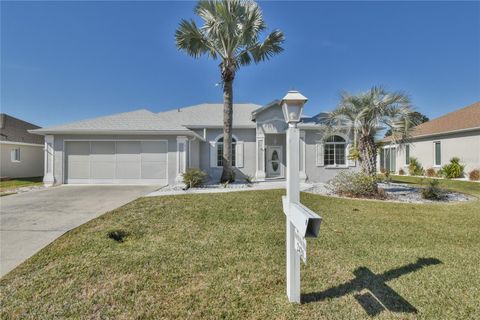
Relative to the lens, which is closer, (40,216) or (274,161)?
(40,216)

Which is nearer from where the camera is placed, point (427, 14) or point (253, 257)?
point (253, 257)

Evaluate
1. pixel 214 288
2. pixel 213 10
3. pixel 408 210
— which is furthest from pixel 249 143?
pixel 214 288

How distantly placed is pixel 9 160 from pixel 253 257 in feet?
73.3

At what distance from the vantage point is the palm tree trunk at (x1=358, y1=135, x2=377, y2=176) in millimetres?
9703

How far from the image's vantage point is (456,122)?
17250mm

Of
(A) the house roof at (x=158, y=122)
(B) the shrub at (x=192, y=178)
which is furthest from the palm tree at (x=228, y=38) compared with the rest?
(A) the house roof at (x=158, y=122)

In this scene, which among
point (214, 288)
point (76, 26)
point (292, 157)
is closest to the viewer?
point (292, 157)

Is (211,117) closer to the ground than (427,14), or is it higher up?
closer to the ground

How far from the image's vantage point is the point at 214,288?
10.1 feet

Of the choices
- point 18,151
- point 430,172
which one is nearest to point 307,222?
point 430,172

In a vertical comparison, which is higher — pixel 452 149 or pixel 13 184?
pixel 452 149

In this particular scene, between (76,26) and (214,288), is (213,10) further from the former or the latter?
(214,288)

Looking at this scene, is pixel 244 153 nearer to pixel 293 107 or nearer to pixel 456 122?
pixel 293 107

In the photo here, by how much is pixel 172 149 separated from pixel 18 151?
50.8 feet
